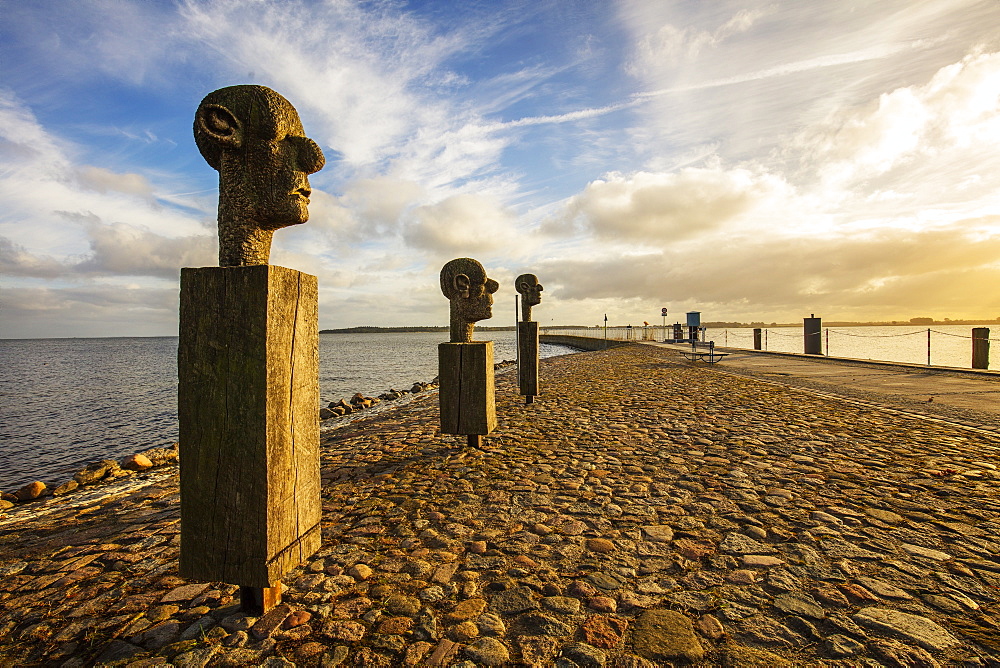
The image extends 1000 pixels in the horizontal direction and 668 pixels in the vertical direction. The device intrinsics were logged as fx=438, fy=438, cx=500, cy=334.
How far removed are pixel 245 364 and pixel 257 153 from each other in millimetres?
1123

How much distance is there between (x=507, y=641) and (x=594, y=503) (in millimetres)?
1878

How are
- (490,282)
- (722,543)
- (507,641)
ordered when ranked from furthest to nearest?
(490,282) → (722,543) → (507,641)

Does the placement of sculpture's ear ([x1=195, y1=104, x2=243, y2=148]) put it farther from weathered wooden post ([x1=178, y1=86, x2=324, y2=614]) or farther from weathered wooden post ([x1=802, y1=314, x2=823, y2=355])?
weathered wooden post ([x1=802, y1=314, x2=823, y2=355])

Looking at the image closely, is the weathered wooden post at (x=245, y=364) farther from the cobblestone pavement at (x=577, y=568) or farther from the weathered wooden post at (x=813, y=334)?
the weathered wooden post at (x=813, y=334)

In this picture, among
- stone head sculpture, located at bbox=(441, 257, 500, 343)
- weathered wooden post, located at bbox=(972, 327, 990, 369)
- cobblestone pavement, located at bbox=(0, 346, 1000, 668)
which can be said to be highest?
stone head sculpture, located at bbox=(441, 257, 500, 343)

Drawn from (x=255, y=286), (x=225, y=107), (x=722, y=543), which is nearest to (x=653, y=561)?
(x=722, y=543)

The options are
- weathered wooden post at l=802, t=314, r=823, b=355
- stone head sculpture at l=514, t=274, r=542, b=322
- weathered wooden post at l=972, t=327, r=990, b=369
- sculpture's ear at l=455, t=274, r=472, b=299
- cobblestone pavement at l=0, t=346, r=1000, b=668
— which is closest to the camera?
cobblestone pavement at l=0, t=346, r=1000, b=668

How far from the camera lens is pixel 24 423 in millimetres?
15227

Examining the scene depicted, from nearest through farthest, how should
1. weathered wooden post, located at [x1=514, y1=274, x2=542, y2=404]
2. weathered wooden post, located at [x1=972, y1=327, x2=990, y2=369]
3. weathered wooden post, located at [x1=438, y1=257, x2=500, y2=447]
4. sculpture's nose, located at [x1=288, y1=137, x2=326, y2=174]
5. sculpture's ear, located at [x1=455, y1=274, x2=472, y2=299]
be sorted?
1. sculpture's nose, located at [x1=288, y1=137, x2=326, y2=174]
2. weathered wooden post, located at [x1=438, y1=257, x2=500, y2=447]
3. sculpture's ear, located at [x1=455, y1=274, x2=472, y2=299]
4. weathered wooden post, located at [x1=514, y1=274, x2=542, y2=404]
5. weathered wooden post, located at [x1=972, y1=327, x2=990, y2=369]

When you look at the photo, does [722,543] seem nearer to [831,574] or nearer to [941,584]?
[831,574]

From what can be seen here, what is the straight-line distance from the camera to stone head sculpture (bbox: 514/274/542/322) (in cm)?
923

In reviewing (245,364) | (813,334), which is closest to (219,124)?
(245,364)

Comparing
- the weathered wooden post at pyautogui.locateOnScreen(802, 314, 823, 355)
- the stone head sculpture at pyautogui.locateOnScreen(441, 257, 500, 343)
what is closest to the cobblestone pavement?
the stone head sculpture at pyautogui.locateOnScreen(441, 257, 500, 343)

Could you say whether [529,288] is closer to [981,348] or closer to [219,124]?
[219,124]
